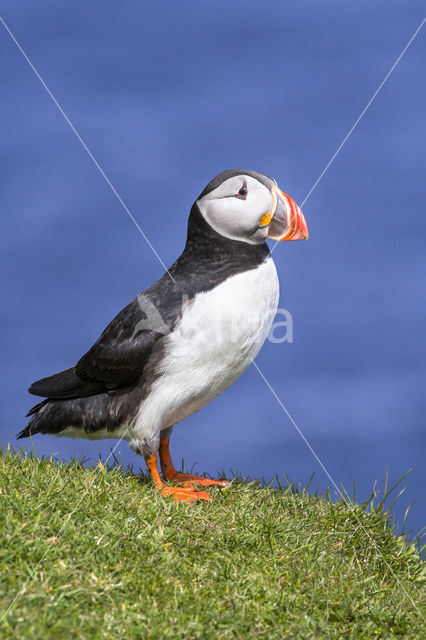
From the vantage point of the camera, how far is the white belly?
465 centimetres

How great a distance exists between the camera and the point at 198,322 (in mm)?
4645

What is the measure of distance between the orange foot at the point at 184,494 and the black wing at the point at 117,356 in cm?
70

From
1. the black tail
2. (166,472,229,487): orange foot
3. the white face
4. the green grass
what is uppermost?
the white face

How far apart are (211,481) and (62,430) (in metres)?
1.05

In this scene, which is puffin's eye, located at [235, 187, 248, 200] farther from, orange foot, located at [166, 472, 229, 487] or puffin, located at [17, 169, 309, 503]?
orange foot, located at [166, 472, 229, 487]

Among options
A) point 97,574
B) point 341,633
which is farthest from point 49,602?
point 341,633

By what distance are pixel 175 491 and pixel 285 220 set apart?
5.85 feet

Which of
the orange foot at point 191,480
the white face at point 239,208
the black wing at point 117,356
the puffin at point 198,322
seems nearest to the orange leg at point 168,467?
the orange foot at point 191,480

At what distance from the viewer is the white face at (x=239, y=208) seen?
15.4ft

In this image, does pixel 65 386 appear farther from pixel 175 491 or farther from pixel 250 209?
pixel 250 209

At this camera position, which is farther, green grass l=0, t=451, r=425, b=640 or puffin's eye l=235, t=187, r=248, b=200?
puffin's eye l=235, t=187, r=248, b=200

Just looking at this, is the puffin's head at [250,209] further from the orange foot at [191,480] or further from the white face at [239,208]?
the orange foot at [191,480]

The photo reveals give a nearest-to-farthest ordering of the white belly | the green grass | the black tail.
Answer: the green grass < the white belly < the black tail

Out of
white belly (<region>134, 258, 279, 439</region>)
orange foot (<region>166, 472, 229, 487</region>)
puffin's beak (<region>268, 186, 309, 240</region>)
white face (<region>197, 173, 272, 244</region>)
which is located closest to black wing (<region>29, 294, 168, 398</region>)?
white belly (<region>134, 258, 279, 439</region>)
